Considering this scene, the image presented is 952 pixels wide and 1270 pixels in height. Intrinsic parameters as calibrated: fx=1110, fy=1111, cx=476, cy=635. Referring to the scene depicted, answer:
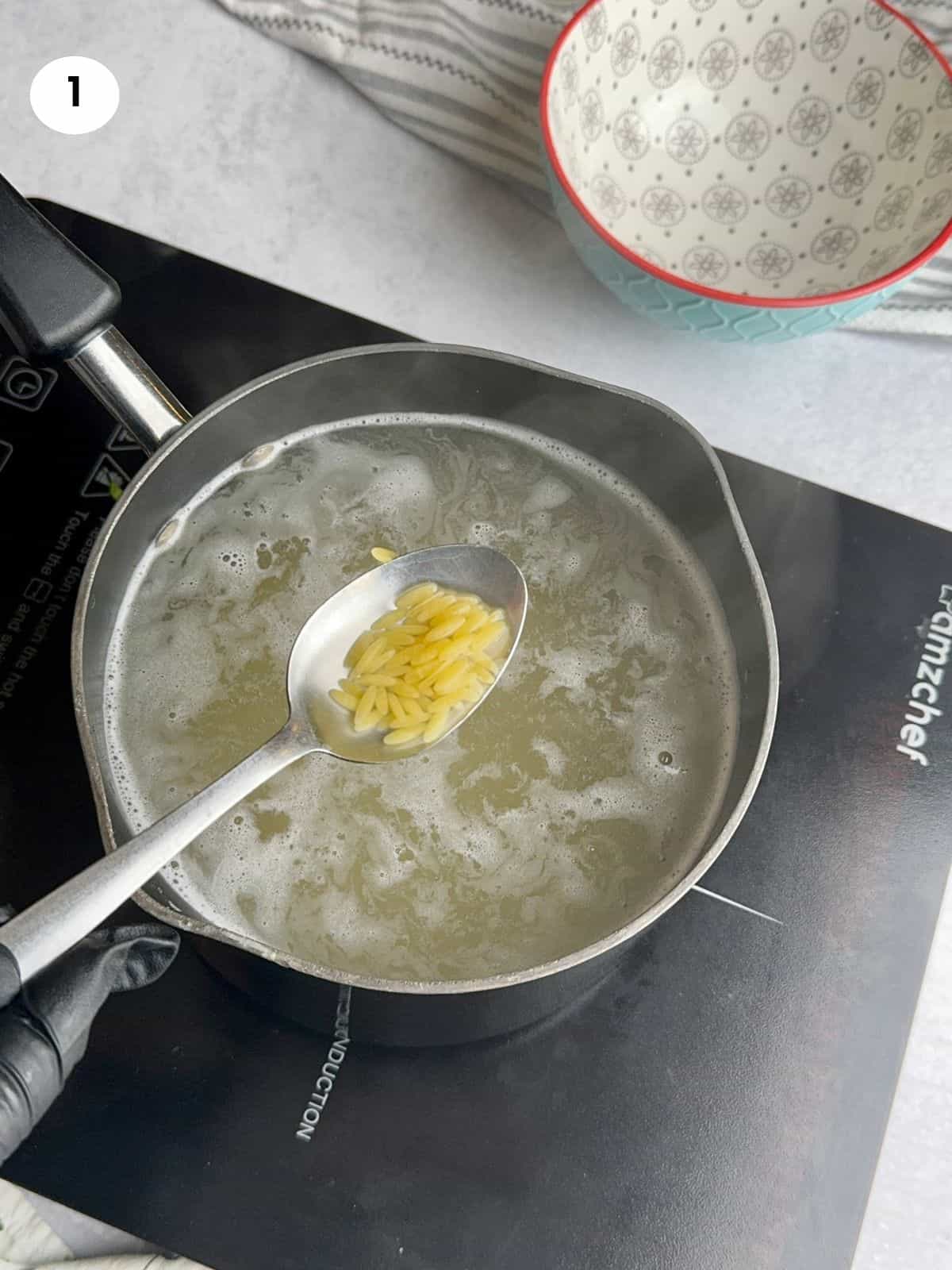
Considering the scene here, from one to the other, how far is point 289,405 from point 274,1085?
404 millimetres

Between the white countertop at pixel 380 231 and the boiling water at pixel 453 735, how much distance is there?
0.14 metres

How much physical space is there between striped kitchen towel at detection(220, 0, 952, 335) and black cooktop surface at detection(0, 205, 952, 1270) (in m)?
0.24

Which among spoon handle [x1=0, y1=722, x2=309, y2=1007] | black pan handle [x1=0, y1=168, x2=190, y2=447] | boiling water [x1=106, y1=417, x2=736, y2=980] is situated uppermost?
black pan handle [x1=0, y1=168, x2=190, y2=447]

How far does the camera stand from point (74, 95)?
0.89 m

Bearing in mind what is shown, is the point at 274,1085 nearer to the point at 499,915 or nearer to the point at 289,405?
the point at 499,915

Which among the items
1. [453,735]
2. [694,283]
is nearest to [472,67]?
[694,283]

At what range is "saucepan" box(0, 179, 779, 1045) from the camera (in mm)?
588

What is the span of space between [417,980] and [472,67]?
2.20 feet

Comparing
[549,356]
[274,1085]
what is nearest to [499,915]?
[274,1085]

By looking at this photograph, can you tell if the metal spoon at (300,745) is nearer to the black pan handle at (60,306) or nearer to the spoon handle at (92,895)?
the spoon handle at (92,895)

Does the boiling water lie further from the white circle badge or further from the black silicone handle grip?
the white circle badge

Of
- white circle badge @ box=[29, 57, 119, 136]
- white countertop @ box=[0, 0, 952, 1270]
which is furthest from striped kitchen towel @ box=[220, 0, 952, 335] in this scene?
white circle badge @ box=[29, 57, 119, 136]

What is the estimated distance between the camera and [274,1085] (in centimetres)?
61

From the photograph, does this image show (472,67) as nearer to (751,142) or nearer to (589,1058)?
(751,142)
